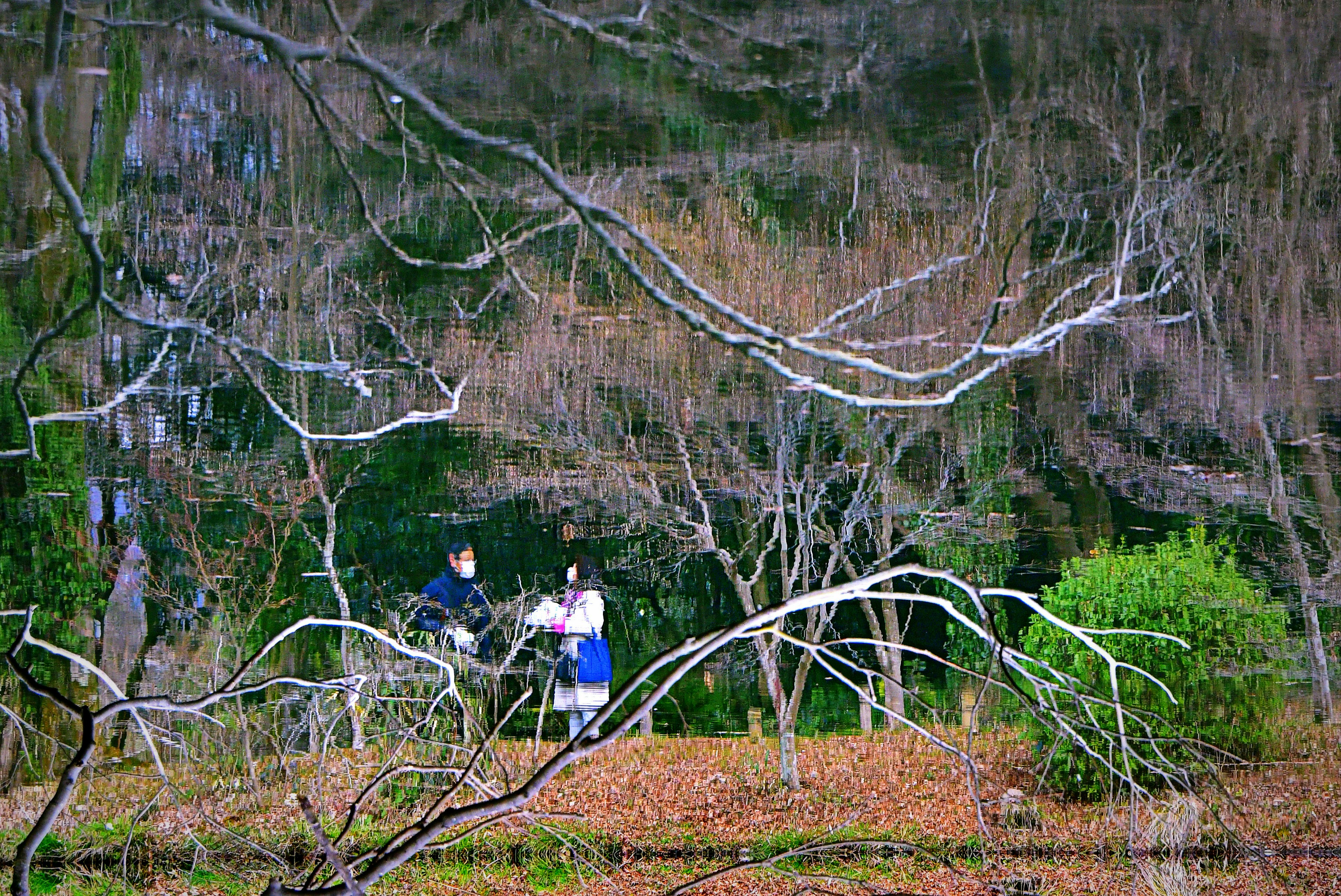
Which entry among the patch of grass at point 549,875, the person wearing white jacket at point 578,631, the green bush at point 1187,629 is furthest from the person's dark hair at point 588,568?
the green bush at point 1187,629

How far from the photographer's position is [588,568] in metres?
3.19

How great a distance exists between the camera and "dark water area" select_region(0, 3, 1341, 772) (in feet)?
10.3

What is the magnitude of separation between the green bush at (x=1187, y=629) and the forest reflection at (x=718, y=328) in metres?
0.03

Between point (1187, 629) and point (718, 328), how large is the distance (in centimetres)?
151

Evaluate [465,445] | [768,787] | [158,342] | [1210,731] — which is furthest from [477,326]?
[1210,731]

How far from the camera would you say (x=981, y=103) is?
3152 mm

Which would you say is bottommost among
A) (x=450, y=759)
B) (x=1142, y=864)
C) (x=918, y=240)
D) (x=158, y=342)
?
(x=1142, y=864)

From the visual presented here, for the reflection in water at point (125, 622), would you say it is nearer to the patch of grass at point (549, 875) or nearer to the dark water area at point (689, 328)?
the dark water area at point (689, 328)

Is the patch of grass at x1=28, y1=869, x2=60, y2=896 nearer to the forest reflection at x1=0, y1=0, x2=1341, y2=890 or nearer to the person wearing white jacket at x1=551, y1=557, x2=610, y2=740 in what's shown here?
the forest reflection at x1=0, y1=0, x2=1341, y2=890

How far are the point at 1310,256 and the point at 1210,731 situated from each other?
1.30 metres

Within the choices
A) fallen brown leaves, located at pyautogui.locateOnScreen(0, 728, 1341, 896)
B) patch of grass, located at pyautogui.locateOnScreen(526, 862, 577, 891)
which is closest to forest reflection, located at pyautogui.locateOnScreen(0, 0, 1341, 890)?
fallen brown leaves, located at pyautogui.locateOnScreen(0, 728, 1341, 896)

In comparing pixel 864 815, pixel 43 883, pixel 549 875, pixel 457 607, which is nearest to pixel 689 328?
pixel 457 607

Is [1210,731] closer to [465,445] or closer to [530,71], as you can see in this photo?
[465,445]

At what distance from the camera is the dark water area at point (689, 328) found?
10.3 ft
